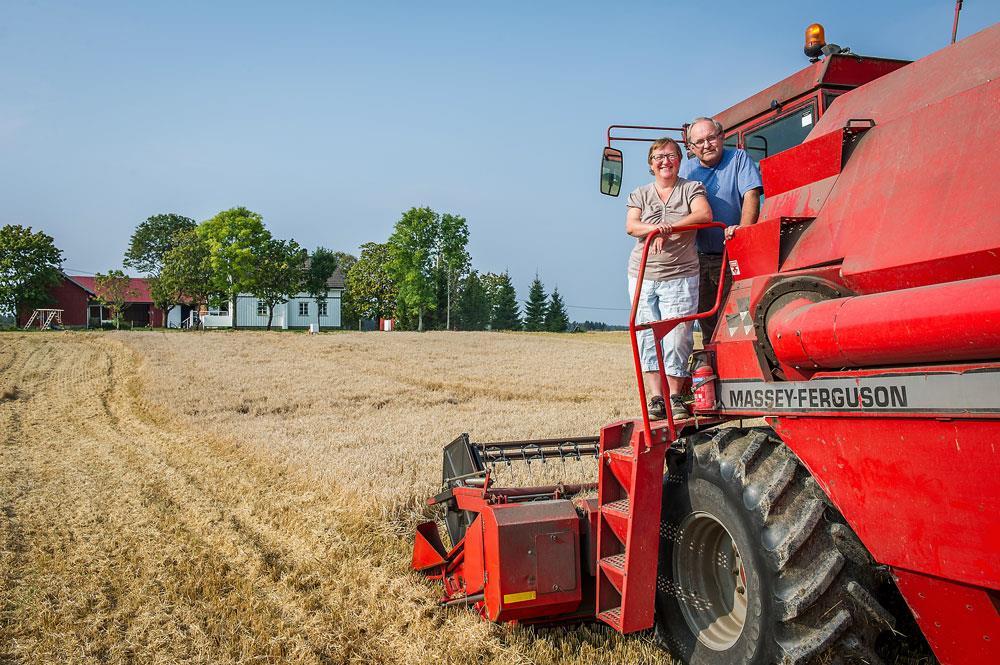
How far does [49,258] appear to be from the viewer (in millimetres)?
54219

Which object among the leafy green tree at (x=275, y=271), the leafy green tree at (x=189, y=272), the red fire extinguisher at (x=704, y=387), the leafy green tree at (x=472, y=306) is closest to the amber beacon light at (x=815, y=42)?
the red fire extinguisher at (x=704, y=387)

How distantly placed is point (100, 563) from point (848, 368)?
17.1 feet

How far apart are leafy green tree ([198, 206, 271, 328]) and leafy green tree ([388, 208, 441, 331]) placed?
11890 mm

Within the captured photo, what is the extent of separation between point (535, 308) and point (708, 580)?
239 feet

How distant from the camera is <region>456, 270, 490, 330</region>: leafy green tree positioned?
76000 mm

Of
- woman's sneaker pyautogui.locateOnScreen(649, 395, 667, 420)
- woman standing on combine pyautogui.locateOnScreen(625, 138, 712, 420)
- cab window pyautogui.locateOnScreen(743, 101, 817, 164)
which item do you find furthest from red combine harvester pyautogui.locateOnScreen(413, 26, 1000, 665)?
cab window pyautogui.locateOnScreen(743, 101, 817, 164)

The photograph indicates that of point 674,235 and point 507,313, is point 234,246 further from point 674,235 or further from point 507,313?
point 674,235

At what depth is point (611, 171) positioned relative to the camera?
4816mm

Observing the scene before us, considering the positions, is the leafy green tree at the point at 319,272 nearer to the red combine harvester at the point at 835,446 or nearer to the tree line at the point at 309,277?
the tree line at the point at 309,277

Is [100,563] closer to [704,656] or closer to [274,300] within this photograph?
[704,656]

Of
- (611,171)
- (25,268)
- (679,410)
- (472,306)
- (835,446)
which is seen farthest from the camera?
(472,306)

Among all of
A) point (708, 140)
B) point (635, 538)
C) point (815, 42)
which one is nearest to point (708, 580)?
point (635, 538)

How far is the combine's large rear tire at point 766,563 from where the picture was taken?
2717 millimetres

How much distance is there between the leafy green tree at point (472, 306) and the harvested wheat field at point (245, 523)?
58889 millimetres
